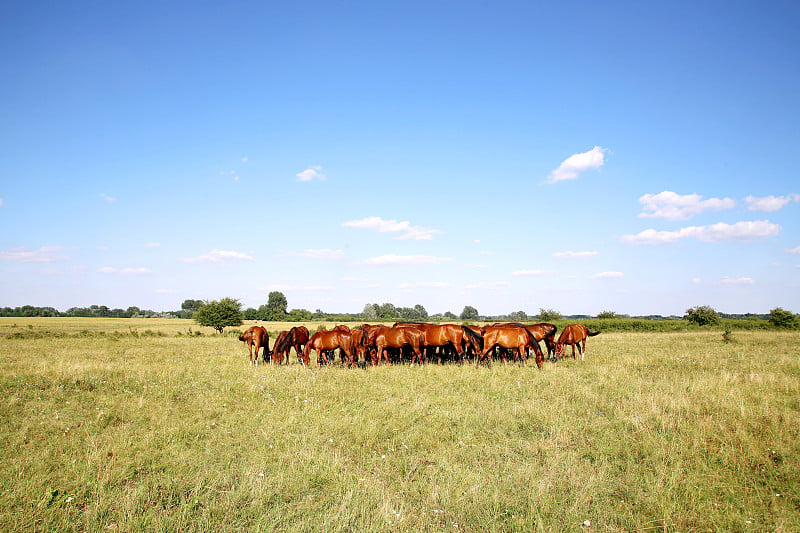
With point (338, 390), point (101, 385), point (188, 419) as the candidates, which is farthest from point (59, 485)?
point (101, 385)

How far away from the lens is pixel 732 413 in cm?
841

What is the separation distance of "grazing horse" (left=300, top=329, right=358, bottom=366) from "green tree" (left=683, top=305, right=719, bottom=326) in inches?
1847

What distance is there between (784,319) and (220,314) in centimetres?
6364

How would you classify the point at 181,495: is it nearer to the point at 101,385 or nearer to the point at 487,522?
the point at 487,522

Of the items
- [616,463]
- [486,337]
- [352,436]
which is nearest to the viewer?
[616,463]

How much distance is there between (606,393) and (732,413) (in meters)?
2.57

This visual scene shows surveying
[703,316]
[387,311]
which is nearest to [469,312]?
[387,311]

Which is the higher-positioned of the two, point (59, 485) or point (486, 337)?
point (486, 337)

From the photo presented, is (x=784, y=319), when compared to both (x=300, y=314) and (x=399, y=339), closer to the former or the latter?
(x=399, y=339)

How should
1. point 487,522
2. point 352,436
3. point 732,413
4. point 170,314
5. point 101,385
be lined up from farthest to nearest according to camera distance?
point 170,314
point 101,385
point 732,413
point 352,436
point 487,522

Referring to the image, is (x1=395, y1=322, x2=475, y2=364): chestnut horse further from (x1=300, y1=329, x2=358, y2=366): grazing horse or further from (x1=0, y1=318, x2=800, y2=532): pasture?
(x1=0, y1=318, x2=800, y2=532): pasture

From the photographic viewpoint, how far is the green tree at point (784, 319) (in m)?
41.4

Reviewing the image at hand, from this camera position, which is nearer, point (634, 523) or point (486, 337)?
point (634, 523)

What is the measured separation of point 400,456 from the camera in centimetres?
659
